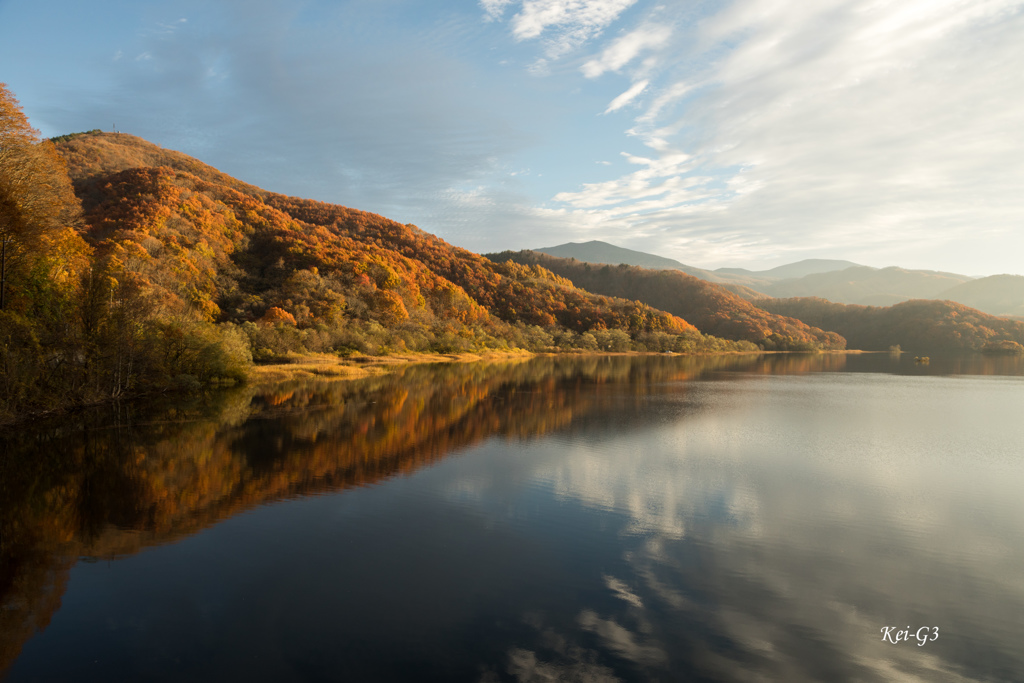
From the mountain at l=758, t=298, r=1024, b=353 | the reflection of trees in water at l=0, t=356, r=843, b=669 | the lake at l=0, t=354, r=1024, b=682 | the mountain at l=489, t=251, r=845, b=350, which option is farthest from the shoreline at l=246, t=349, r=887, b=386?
the mountain at l=758, t=298, r=1024, b=353

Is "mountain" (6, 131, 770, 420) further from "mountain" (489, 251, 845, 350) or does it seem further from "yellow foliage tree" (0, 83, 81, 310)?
"mountain" (489, 251, 845, 350)

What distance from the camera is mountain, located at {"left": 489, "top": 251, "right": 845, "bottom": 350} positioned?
128 metres

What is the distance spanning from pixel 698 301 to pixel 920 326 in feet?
170

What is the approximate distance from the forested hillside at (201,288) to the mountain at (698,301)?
61.3 feet

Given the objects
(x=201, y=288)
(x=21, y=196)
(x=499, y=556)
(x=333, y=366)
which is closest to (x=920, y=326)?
(x=333, y=366)

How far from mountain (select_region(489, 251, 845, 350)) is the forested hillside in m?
18.7

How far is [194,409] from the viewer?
67.4ft

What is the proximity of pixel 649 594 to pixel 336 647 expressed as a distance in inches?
156

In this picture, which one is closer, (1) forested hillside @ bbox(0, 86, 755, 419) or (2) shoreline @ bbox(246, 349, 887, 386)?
(1) forested hillside @ bbox(0, 86, 755, 419)

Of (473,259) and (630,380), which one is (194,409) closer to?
(630,380)

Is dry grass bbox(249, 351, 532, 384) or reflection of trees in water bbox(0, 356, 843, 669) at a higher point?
dry grass bbox(249, 351, 532, 384)

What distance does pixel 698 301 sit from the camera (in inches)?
5635

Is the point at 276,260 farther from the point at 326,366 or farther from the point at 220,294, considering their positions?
the point at 326,366

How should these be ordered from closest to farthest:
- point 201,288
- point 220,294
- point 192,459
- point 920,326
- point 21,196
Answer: point 192,459
point 21,196
point 201,288
point 220,294
point 920,326
